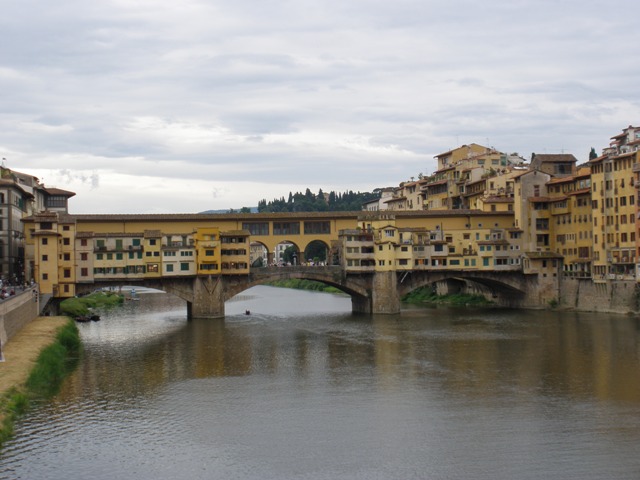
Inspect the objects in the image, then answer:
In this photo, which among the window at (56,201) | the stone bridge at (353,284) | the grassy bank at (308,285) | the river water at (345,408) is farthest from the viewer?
the grassy bank at (308,285)

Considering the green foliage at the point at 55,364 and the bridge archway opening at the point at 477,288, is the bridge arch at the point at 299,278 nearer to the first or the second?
the bridge archway opening at the point at 477,288

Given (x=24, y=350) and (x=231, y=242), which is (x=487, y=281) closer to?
(x=231, y=242)

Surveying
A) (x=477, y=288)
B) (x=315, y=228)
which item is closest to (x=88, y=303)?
(x=315, y=228)

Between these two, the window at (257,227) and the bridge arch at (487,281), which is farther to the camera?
the window at (257,227)

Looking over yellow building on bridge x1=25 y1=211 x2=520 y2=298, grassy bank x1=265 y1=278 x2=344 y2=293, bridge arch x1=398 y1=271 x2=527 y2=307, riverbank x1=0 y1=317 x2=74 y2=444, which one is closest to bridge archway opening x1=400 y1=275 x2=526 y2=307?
bridge arch x1=398 y1=271 x2=527 y2=307

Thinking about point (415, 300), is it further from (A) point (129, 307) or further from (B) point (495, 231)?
(A) point (129, 307)

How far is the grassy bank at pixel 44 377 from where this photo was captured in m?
30.8

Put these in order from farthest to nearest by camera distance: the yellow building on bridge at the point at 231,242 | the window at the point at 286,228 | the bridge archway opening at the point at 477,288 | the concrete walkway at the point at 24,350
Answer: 1. the window at the point at 286,228
2. the bridge archway opening at the point at 477,288
3. the yellow building on bridge at the point at 231,242
4. the concrete walkway at the point at 24,350

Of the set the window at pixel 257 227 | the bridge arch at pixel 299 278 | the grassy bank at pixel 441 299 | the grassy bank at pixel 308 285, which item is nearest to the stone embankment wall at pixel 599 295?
the grassy bank at pixel 441 299

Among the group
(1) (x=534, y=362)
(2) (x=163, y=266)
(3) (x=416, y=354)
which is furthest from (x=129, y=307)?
(1) (x=534, y=362)

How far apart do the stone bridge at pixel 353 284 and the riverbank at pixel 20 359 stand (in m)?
14.1

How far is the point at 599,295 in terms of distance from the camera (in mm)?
68438

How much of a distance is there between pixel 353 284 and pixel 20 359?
37062mm

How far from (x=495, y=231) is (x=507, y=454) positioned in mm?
50636
